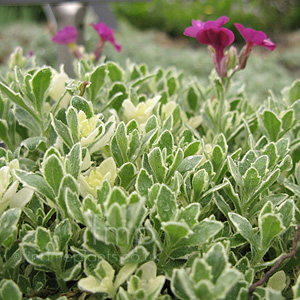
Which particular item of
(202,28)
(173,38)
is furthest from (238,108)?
(173,38)

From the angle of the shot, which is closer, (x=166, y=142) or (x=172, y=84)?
(x=166, y=142)

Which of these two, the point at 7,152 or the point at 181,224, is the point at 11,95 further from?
the point at 181,224

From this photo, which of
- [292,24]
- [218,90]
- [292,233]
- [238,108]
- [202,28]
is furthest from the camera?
[292,24]

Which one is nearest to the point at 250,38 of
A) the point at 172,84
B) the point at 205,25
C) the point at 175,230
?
the point at 205,25

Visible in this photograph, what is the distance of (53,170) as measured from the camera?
0.75 meters

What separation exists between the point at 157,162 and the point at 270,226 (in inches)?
10.6

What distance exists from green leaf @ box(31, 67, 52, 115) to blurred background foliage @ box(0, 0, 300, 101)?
2.55 metres

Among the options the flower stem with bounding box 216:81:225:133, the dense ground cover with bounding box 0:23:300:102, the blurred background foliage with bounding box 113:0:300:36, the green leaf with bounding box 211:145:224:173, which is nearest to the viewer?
the green leaf with bounding box 211:145:224:173

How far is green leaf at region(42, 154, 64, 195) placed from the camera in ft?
2.43

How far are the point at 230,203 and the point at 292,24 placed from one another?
8.00 metres

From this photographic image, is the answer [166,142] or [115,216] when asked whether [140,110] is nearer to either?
[166,142]

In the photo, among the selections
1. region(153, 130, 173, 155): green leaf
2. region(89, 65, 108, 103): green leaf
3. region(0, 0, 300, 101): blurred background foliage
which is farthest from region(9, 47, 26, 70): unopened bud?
region(0, 0, 300, 101): blurred background foliage

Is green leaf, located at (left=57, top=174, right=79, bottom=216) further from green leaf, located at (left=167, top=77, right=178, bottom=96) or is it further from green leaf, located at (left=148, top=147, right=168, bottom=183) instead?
green leaf, located at (left=167, top=77, right=178, bottom=96)

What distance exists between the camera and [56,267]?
28.6 inches
